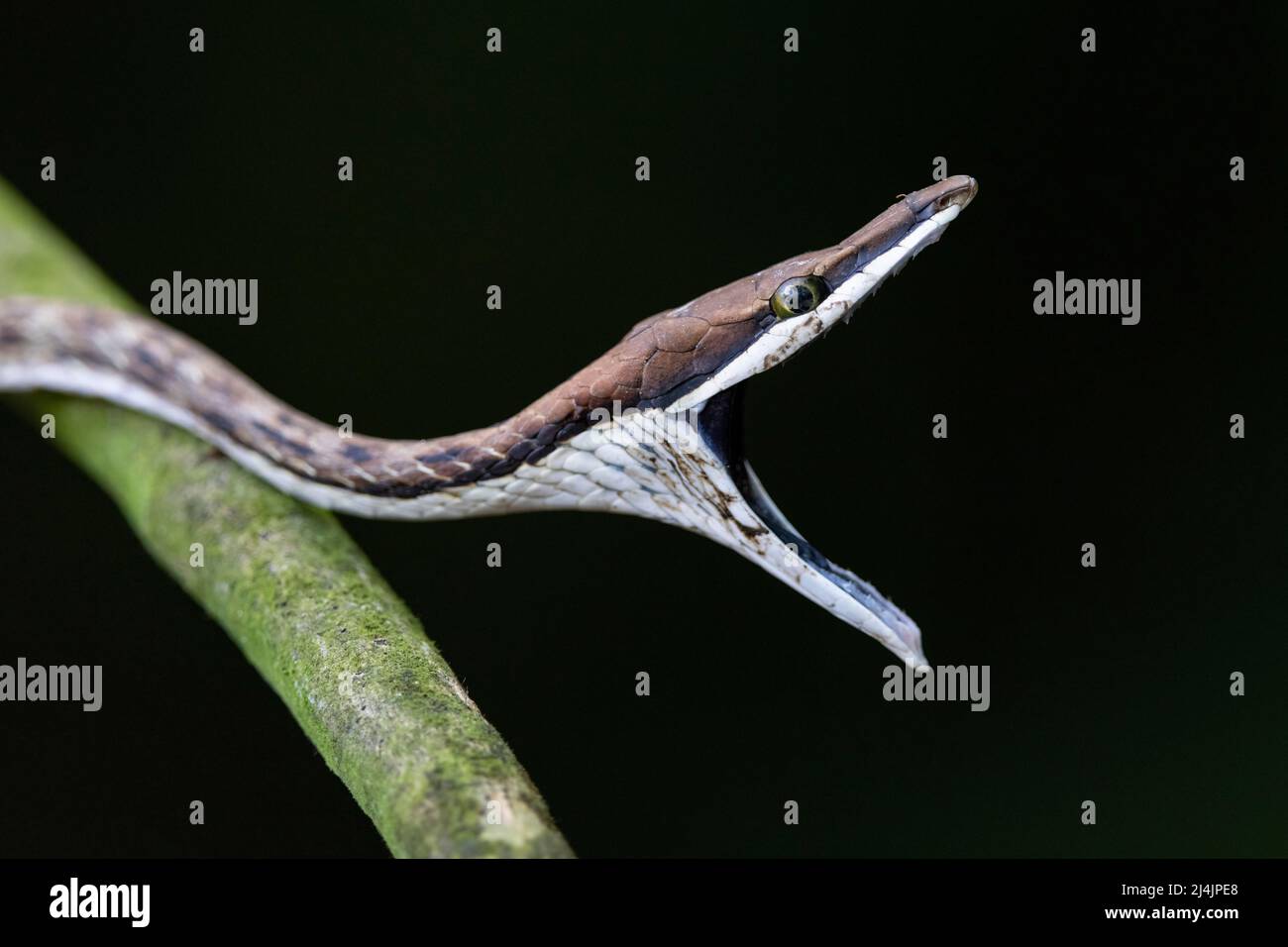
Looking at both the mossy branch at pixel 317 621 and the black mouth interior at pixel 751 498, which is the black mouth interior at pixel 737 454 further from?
the mossy branch at pixel 317 621

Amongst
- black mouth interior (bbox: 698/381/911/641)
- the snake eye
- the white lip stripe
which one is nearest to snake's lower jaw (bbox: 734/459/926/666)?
black mouth interior (bbox: 698/381/911/641)

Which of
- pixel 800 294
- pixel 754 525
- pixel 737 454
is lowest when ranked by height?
pixel 754 525

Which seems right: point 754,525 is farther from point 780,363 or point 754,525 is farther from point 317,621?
point 317,621

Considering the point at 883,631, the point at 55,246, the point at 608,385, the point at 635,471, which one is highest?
the point at 55,246

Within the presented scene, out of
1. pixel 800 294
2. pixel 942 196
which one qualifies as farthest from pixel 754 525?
pixel 942 196

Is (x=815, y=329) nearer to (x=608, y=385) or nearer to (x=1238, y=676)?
(x=608, y=385)

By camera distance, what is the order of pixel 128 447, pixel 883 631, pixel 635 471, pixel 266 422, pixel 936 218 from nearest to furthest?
pixel 936 218 → pixel 883 631 → pixel 635 471 → pixel 266 422 → pixel 128 447

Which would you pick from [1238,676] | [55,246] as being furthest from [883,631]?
[55,246]
